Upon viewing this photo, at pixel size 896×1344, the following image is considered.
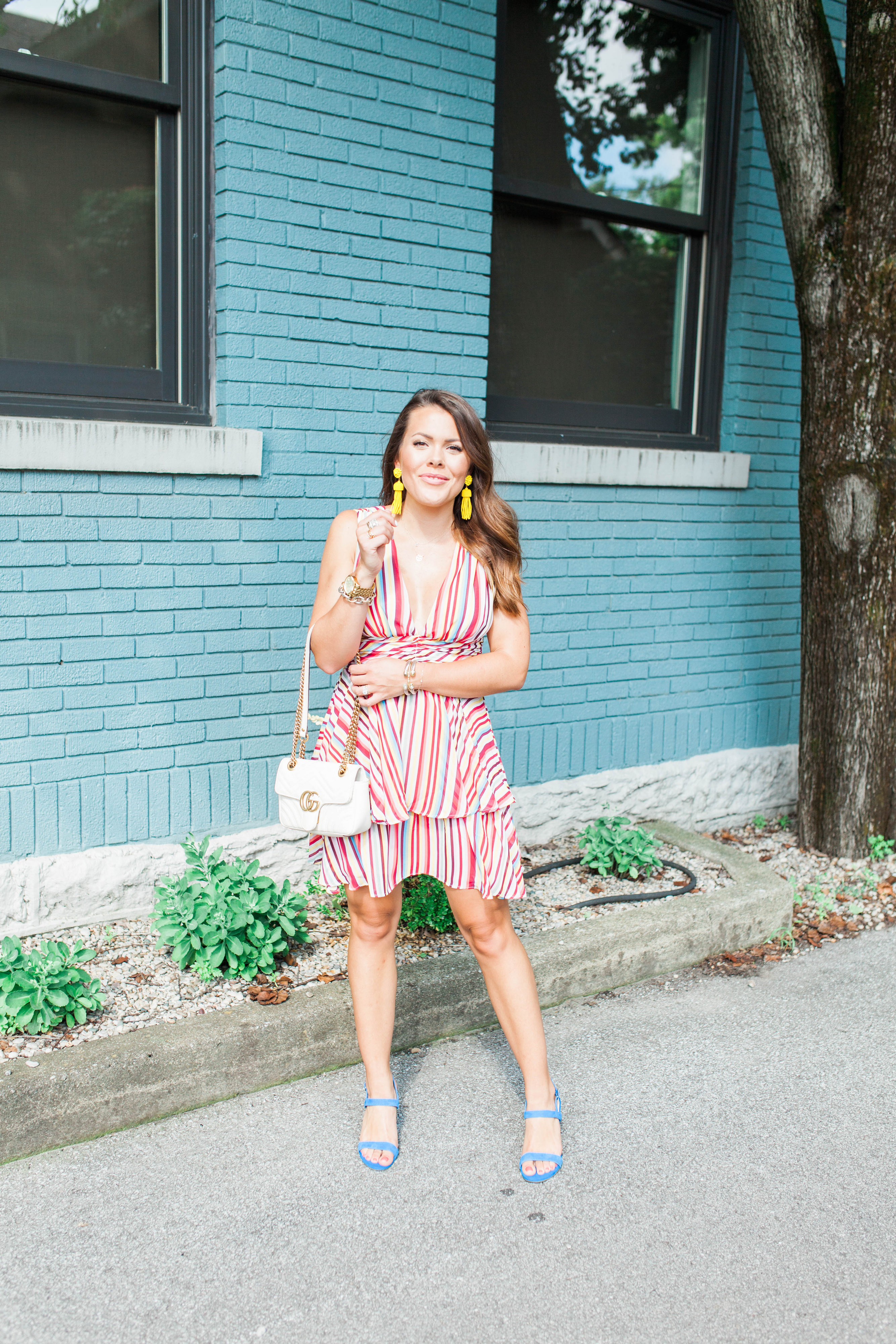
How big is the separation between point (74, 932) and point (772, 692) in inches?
143

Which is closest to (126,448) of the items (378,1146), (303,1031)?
(303,1031)

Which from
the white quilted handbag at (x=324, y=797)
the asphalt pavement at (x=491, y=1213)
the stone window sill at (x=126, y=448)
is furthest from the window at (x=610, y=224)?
the asphalt pavement at (x=491, y=1213)

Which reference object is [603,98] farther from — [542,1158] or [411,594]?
[542,1158]

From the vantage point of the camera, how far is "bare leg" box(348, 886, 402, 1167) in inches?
106

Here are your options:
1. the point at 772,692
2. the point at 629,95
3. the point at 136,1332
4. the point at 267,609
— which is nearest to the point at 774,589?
the point at 772,692

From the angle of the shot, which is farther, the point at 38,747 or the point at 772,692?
the point at 772,692

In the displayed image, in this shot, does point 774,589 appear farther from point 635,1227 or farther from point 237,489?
point 635,1227

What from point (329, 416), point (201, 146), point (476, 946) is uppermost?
point (201, 146)

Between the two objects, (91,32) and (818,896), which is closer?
(91,32)

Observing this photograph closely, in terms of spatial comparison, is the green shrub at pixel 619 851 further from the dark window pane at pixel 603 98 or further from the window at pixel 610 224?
the dark window pane at pixel 603 98

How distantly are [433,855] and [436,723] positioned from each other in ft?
1.08

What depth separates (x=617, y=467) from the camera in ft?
15.8

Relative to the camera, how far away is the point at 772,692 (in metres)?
5.62

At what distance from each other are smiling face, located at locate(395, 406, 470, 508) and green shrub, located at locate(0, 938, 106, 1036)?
1.62 metres
